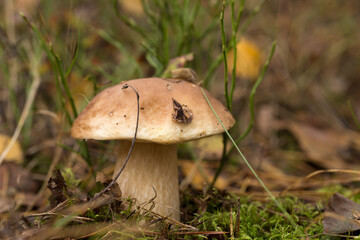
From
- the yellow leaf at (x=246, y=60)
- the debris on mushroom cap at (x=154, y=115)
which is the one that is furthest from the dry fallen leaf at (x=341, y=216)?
the yellow leaf at (x=246, y=60)

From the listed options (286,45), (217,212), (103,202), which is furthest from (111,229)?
(286,45)

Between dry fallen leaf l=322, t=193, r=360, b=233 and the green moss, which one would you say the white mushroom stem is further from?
dry fallen leaf l=322, t=193, r=360, b=233

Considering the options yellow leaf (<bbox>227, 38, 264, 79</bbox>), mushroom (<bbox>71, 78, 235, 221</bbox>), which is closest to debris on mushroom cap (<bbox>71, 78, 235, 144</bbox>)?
mushroom (<bbox>71, 78, 235, 221</bbox>)

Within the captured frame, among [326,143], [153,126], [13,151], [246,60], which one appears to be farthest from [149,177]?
[326,143]

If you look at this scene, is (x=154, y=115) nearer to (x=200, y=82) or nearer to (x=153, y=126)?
(x=153, y=126)

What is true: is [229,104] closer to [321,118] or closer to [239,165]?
[239,165]
